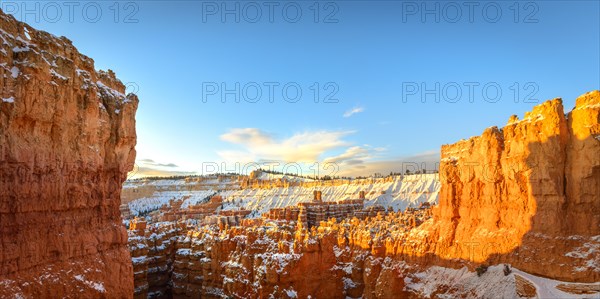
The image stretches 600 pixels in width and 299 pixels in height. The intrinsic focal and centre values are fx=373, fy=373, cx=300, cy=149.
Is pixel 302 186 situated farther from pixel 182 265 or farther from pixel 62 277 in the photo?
pixel 62 277

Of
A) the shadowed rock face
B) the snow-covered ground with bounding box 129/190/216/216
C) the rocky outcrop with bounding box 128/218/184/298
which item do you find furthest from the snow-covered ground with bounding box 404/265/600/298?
the snow-covered ground with bounding box 129/190/216/216

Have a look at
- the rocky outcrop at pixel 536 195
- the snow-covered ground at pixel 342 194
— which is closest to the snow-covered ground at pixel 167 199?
the snow-covered ground at pixel 342 194

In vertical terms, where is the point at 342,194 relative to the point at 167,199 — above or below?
above

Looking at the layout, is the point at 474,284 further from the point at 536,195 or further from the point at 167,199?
the point at 167,199

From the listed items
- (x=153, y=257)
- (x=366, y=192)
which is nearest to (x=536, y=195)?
(x=153, y=257)

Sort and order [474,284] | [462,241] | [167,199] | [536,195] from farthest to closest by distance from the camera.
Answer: [167,199] < [462,241] < [474,284] < [536,195]

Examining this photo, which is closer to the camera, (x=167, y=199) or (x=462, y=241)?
(x=462, y=241)

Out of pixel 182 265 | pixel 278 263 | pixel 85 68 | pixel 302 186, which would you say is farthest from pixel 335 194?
pixel 85 68
